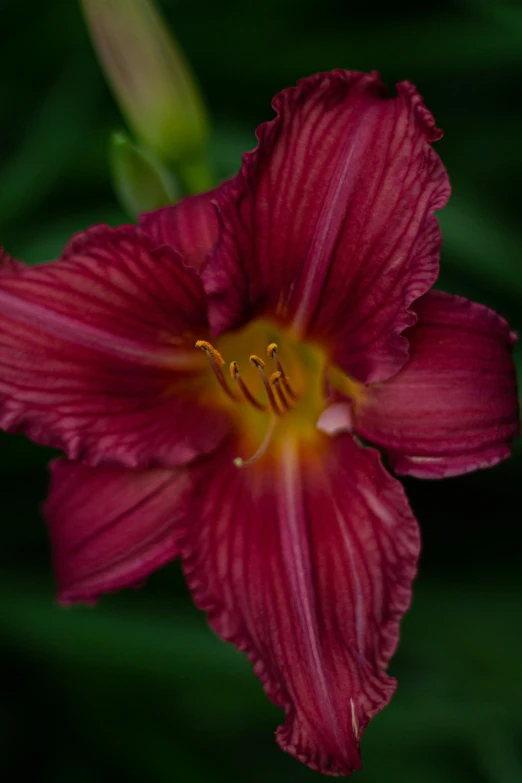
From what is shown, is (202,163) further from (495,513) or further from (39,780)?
(39,780)

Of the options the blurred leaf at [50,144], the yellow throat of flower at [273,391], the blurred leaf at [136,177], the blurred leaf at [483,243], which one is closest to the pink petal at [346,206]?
the yellow throat of flower at [273,391]

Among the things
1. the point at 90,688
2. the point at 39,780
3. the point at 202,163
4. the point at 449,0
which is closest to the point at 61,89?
the point at 202,163

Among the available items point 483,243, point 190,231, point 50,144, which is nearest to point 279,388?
point 190,231

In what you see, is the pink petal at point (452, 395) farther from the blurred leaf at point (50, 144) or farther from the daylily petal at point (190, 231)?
the blurred leaf at point (50, 144)

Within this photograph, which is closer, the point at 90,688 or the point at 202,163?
the point at 202,163

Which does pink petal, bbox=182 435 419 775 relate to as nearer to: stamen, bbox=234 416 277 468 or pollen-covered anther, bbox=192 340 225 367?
stamen, bbox=234 416 277 468

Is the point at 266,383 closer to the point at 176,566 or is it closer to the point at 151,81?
the point at 151,81

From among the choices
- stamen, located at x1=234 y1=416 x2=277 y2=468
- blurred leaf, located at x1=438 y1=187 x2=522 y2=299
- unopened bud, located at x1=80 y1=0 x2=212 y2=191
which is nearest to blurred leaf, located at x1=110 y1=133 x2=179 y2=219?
unopened bud, located at x1=80 y1=0 x2=212 y2=191
